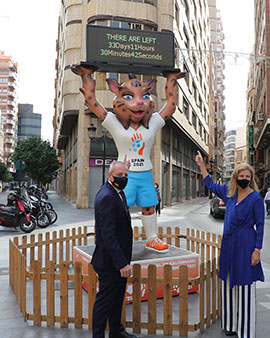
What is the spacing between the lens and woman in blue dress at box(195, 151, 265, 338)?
3.46 meters

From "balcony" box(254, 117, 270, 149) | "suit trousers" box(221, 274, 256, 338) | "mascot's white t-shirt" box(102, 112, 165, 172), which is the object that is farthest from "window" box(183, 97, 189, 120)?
"suit trousers" box(221, 274, 256, 338)

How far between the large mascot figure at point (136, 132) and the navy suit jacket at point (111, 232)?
209 cm

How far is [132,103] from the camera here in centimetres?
557

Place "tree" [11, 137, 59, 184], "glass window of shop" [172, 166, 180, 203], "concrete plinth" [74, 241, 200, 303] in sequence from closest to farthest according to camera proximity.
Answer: "concrete plinth" [74, 241, 200, 303] < "glass window of shop" [172, 166, 180, 203] < "tree" [11, 137, 59, 184]

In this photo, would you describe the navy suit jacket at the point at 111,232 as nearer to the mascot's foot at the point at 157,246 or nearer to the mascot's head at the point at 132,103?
the mascot's foot at the point at 157,246

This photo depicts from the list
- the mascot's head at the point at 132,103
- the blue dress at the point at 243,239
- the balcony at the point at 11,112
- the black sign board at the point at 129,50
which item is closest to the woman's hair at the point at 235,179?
the blue dress at the point at 243,239

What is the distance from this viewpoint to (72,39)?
2097 cm

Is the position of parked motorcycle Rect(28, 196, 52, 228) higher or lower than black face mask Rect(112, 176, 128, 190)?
lower

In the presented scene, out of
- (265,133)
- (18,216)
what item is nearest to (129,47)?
(18,216)

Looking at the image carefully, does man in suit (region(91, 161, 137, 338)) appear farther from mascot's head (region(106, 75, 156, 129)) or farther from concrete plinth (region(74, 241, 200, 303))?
mascot's head (region(106, 75, 156, 129))

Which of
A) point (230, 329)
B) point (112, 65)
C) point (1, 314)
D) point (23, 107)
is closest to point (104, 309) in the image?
point (230, 329)

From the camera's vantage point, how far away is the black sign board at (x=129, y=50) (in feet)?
21.1

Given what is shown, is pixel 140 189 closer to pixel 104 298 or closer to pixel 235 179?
pixel 235 179

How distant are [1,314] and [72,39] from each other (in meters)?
19.4
